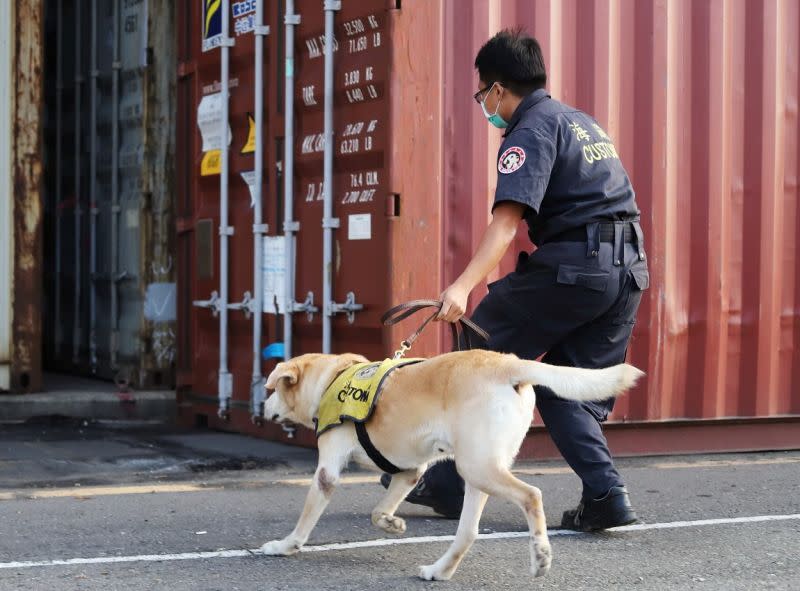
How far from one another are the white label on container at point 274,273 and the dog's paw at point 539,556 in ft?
11.1

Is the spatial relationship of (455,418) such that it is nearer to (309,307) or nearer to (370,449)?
(370,449)

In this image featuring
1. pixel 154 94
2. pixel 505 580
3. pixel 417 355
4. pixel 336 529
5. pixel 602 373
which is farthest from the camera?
pixel 154 94

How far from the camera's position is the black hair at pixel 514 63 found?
16.2 feet

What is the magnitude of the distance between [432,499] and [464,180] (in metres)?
1.99

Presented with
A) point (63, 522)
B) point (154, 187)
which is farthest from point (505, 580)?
point (154, 187)

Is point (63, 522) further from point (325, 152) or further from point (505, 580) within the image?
point (325, 152)

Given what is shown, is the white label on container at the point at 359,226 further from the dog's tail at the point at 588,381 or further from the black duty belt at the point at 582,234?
the dog's tail at the point at 588,381

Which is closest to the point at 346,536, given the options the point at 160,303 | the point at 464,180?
the point at 464,180

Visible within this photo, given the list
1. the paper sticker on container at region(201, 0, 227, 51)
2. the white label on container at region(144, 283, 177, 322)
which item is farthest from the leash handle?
the white label on container at region(144, 283, 177, 322)

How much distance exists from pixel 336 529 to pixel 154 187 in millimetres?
4742

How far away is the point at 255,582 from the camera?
4160mm

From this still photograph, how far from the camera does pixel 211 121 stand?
792 centimetres

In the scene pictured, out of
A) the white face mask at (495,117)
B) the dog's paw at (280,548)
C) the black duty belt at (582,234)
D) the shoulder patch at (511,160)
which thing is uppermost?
the white face mask at (495,117)

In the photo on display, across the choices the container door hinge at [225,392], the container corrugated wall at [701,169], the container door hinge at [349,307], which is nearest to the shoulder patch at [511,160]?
the container corrugated wall at [701,169]
